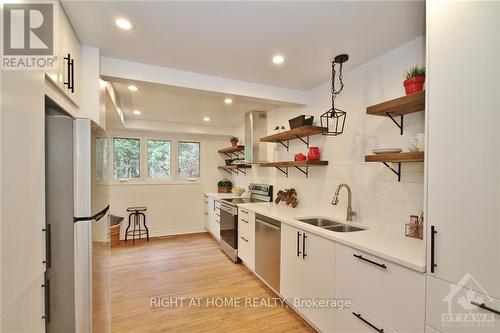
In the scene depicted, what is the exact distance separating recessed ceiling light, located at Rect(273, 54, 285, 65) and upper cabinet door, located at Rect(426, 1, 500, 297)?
116 cm

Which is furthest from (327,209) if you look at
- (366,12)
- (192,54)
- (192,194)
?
(192,194)

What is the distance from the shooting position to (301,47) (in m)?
2.02

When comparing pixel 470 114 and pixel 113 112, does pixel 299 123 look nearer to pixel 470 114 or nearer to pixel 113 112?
pixel 470 114

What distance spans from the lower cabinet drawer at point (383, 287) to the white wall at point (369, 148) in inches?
24.7

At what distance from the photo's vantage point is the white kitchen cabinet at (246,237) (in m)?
3.20

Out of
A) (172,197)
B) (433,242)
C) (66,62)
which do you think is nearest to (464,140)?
(433,242)

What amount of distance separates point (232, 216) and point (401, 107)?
9.11 feet

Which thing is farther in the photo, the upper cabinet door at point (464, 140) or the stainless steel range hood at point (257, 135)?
the stainless steel range hood at point (257, 135)

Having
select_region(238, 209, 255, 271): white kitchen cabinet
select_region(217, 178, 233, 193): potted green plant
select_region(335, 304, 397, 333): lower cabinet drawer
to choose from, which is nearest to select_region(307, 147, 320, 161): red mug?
select_region(238, 209, 255, 271): white kitchen cabinet

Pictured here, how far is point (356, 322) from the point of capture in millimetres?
1677

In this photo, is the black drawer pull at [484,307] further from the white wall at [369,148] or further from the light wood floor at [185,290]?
the light wood floor at [185,290]

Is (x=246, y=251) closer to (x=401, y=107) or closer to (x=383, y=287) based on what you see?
(x=383, y=287)

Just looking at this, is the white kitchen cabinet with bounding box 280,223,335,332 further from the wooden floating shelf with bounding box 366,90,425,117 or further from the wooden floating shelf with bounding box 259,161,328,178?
the wooden floating shelf with bounding box 366,90,425,117

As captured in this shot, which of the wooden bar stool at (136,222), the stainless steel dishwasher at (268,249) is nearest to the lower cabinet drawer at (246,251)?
the stainless steel dishwasher at (268,249)
